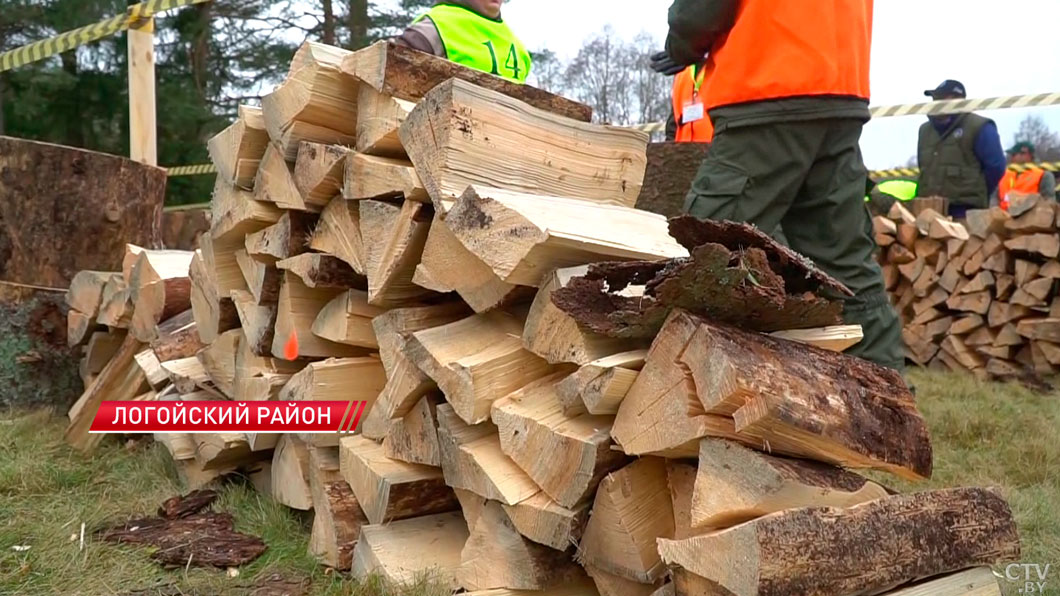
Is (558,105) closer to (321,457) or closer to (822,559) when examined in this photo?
(321,457)

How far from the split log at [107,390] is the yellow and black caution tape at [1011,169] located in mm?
6581

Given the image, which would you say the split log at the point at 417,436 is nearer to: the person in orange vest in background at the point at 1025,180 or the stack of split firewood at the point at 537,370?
the stack of split firewood at the point at 537,370

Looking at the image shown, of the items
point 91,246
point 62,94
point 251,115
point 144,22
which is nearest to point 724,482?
point 251,115

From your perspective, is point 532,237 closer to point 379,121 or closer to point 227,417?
point 379,121

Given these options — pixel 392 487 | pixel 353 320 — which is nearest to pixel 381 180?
pixel 353 320

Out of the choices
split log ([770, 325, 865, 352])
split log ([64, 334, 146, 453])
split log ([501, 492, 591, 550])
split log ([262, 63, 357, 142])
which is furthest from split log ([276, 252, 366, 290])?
split log ([64, 334, 146, 453])

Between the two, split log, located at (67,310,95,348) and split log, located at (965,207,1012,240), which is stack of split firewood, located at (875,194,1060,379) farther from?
split log, located at (67,310,95,348)

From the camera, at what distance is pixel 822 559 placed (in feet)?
4.34

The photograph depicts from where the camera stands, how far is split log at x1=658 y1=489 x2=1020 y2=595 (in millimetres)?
1285

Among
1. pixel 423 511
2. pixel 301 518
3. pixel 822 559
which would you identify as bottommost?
pixel 301 518

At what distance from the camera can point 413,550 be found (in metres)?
2.00

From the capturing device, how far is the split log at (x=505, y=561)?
1.74 meters

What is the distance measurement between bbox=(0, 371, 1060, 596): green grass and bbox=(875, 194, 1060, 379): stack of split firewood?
1.40 m

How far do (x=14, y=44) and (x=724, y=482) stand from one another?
9174 mm
